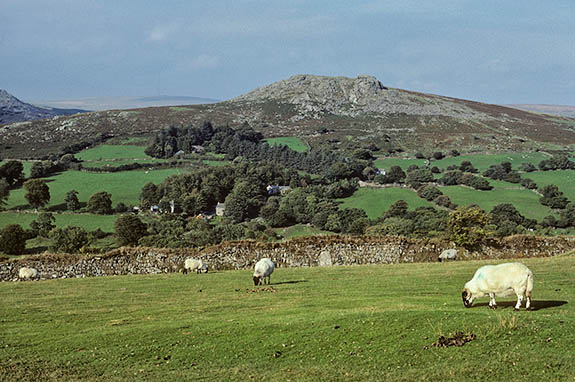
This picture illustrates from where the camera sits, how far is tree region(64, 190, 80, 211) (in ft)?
298

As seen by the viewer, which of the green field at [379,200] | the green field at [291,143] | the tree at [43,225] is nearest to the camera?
the tree at [43,225]

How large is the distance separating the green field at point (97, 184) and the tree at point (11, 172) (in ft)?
15.6

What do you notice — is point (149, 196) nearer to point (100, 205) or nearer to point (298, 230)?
point (100, 205)

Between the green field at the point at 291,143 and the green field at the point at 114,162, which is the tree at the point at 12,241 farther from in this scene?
the green field at the point at 291,143

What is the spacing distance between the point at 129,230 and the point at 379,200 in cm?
5191

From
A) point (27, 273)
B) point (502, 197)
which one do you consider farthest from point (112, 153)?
point (27, 273)

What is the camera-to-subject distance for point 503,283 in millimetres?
15570

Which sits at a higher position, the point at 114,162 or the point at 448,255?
the point at 114,162

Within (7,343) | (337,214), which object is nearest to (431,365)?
(7,343)

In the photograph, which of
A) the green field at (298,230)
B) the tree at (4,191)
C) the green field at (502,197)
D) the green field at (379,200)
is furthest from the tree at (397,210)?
the tree at (4,191)

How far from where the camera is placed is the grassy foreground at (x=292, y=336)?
11.9m

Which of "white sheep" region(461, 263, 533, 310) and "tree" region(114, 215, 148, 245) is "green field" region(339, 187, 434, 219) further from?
"white sheep" region(461, 263, 533, 310)

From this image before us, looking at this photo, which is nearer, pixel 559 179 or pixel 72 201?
pixel 72 201

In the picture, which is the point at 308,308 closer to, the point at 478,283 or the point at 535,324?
the point at 478,283
